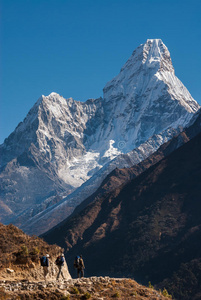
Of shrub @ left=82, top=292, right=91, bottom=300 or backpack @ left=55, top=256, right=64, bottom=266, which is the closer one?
shrub @ left=82, top=292, right=91, bottom=300


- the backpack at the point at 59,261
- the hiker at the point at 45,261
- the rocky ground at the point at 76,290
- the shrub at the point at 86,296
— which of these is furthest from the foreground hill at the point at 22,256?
the shrub at the point at 86,296

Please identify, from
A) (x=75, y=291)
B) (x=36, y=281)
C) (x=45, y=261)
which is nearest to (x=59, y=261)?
(x=45, y=261)

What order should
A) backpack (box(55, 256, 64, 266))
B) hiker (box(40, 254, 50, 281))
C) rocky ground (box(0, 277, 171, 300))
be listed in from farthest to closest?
backpack (box(55, 256, 64, 266)), hiker (box(40, 254, 50, 281)), rocky ground (box(0, 277, 171, 300))

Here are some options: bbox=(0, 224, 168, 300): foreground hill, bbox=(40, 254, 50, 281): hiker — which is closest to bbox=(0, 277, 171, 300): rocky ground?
bbox=(0, 224, 168, 300): foreground hill

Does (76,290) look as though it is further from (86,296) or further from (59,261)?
(59,261)

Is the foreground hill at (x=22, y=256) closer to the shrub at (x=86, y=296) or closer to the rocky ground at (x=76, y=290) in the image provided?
the rocky ground at (x=76, y=290)

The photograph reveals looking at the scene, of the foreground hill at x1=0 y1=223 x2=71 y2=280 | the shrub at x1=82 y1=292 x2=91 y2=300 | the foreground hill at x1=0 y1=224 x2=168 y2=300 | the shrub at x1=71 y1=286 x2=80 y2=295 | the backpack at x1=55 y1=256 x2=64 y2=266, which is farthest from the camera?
the backpack at x1=55 y1=256 x2=64 y2=266

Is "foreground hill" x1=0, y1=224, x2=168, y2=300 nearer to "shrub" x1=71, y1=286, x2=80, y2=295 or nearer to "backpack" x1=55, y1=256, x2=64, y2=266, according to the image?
"shrub" x1=71, y1=286, x2=80, y2=295

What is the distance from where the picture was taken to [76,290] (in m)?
33.6

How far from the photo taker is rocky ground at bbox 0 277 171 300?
3100cm

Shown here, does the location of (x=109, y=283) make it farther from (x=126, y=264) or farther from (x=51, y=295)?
(x=126, y=264)

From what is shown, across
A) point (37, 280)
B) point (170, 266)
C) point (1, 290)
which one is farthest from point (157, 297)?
point (170, 266)

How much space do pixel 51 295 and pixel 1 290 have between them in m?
2.95

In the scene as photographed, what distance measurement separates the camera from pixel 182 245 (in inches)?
7111
